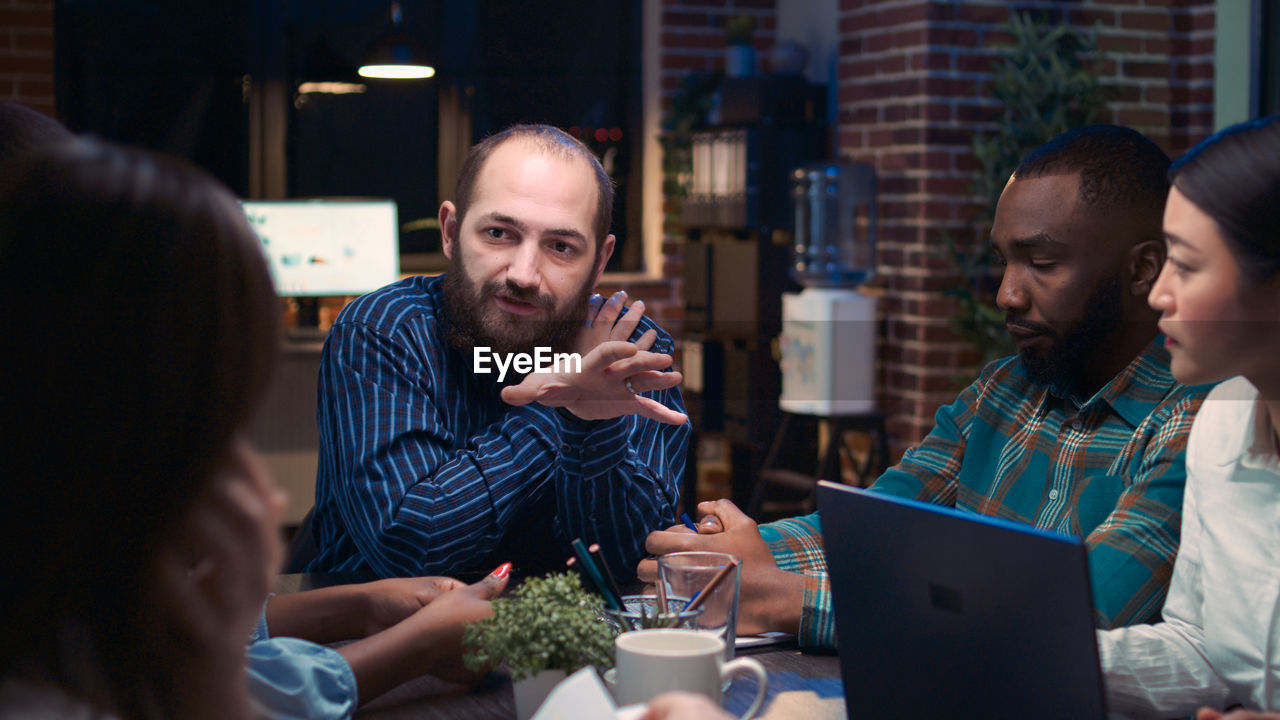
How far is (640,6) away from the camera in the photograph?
546cm

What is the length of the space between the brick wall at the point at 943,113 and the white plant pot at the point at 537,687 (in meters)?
3.33

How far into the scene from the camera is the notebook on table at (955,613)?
2.65ft

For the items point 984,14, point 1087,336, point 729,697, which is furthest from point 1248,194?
point 984,14

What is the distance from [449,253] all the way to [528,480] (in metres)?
0.43

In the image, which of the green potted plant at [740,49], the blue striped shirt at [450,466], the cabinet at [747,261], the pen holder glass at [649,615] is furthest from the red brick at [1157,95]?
the pen holder glass at [649,615]

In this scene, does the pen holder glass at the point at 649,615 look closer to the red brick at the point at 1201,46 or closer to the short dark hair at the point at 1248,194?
the short dark hair at the point at 1248,194

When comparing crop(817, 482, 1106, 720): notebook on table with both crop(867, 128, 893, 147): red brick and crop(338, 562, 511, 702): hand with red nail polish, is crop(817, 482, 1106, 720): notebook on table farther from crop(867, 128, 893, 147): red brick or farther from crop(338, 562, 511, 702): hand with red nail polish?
crop(867, 128, 893, 147): red brick

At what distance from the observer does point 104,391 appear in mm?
586

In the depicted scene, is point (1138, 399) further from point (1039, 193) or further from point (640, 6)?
point (640, 6)

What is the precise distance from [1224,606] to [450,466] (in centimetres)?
95

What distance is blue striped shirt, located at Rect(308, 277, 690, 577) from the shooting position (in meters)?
1.58

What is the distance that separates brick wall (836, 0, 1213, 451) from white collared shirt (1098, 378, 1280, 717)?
3.03 meters

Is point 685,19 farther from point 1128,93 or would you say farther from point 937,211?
point 1128,93

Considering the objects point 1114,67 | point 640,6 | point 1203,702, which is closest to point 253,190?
point 640,6
